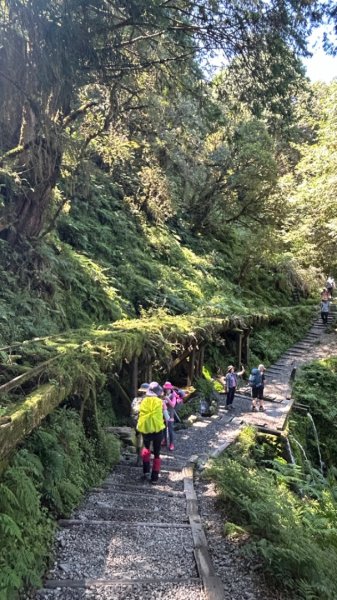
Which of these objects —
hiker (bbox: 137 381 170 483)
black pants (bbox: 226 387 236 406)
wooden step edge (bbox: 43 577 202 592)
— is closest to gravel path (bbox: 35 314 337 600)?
wooden step edge (bbox: 43 577 202 592)

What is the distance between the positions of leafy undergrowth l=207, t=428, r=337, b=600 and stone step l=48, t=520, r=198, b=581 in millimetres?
743

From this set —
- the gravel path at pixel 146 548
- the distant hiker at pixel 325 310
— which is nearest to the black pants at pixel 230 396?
the gravel path at pixel 146 548

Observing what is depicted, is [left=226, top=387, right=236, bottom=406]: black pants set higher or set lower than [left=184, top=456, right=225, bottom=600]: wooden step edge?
lower

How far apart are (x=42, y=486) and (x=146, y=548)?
167 centimetres

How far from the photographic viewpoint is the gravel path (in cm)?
477

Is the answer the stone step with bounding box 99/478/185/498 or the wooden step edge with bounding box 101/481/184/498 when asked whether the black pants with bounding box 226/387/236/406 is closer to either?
the stone step with bounding box 99/478/185/498

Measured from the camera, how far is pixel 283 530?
19.0ft

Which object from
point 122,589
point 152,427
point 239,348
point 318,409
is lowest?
point 318,409

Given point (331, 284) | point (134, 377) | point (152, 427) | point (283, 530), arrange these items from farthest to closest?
point (331, 284)
point (134, 377)
point (152, 427)
point (283, 530)

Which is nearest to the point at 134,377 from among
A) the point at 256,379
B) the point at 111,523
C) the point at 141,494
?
the point at 141,494

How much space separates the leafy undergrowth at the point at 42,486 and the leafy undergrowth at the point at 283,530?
2158mm

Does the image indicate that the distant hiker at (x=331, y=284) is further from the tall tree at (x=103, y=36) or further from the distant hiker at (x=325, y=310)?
the tall tree at (x=103, y=36)

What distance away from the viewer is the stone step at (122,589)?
15.1ft

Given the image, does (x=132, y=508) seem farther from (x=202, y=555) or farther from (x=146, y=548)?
(x=202, y=555)
